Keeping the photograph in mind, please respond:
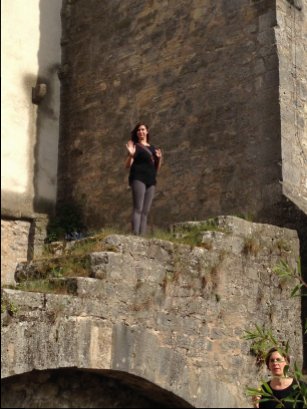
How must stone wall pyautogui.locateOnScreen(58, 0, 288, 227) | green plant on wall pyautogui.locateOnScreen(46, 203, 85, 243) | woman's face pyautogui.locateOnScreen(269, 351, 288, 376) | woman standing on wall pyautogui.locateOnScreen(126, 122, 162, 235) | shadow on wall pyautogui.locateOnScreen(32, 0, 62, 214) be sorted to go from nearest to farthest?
woman's face pyautogui.locateOnScreen(269, 351, 288, 376)
woman standing on wall pyautogui.locateOnScreen(126, 122, 162, 235)
stone wall pyautogui.locateOnScreen(58, 0, 288, 227)
green plant on wall pyautogui.locateOnScreen(46, 203, 85, 243)
shadow on wall pyautogui.locateOnScreen(32, 0, 62, 214)

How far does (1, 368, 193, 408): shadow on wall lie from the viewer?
7242 millimetres

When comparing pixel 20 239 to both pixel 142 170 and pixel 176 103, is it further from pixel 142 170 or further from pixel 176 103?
pixel 142 170

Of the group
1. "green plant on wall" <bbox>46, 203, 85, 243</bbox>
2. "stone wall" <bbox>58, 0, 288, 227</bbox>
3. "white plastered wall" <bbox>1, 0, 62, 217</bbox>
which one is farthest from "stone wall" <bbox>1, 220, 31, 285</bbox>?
"stone wall" <bbox>58, 0, 288, 227</bbox>

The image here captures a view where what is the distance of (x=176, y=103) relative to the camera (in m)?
13.1

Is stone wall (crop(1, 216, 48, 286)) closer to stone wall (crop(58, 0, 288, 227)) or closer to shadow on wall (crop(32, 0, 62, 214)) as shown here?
shadow on wall (crop(32, 0, 62, 214))

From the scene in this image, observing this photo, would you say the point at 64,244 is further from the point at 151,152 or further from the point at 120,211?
the point at 120,211

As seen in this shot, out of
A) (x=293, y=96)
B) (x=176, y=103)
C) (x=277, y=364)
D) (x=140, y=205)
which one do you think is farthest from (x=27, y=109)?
(x=277, y=364)

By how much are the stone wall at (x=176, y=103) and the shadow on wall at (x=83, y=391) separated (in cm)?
400

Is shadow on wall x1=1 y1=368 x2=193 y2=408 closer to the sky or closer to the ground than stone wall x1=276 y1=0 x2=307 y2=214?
closer to the ground

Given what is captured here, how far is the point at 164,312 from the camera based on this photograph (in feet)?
28.4

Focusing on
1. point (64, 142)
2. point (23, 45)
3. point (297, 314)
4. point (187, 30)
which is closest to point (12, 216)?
point (64, 142)

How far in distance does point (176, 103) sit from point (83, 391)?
6.22 m

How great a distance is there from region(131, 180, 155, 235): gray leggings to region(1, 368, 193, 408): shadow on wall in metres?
2.29

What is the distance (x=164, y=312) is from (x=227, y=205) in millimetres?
3706
